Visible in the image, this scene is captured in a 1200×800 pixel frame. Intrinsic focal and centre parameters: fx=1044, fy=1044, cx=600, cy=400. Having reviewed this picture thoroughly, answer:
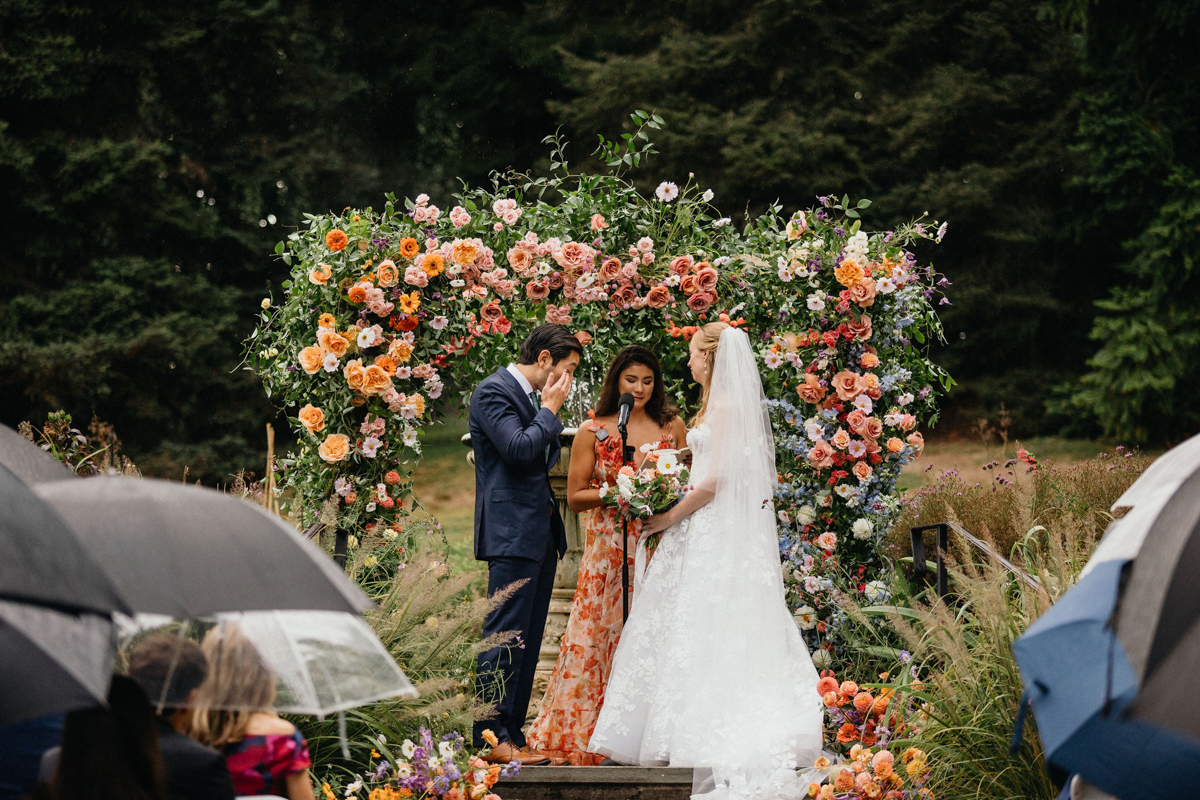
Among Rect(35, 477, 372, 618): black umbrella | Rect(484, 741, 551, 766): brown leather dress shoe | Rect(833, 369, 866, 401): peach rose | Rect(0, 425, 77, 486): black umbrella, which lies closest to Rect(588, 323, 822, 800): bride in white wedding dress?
Rect(484, 741, 551, 766): brown leather dress shoe

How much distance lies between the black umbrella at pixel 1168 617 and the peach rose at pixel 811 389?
3556mm

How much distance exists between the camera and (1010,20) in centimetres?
1628

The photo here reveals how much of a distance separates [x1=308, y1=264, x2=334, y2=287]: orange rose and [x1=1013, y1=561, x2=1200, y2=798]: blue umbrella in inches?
167

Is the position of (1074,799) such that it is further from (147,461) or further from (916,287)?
(147,461)

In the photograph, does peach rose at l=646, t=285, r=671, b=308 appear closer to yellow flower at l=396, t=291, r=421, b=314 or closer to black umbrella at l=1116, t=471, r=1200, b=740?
yellow flower at l=396, t=291, r=421, b=314

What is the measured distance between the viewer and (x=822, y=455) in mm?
5309

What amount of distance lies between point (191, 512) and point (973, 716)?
102 inches

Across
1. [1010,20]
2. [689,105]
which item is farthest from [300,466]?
[1010,20]

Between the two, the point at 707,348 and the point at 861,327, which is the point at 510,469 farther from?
the point at 861,327

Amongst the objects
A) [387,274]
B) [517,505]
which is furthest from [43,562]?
[387,274]

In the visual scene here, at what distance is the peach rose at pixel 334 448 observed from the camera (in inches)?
212

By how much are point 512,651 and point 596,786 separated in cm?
66

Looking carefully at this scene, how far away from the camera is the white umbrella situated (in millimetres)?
1940

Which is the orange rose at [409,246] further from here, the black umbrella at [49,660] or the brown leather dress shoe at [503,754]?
the black umbrella at [49,660]
